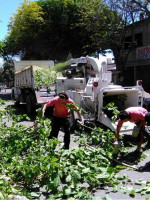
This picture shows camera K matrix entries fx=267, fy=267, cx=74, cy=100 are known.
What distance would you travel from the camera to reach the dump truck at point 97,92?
7.92 meters

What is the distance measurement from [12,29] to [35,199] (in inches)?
1151

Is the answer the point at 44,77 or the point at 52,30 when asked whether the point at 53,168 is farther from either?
the point at 52,30

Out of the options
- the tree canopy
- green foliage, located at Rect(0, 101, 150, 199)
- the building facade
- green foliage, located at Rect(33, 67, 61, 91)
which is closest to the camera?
green foliage, located at Rect(0, 101, 150, 199)

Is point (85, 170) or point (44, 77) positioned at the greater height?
point (44, 77)

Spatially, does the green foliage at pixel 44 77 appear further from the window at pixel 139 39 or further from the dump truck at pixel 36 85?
the window at pixel 139 39

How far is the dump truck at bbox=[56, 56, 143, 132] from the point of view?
7.92 m

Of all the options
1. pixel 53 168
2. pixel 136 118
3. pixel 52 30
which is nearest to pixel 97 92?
pixel 136 118

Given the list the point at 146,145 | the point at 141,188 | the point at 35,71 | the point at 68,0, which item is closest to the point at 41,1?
the point at 68,0

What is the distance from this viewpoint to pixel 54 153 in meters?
4.98

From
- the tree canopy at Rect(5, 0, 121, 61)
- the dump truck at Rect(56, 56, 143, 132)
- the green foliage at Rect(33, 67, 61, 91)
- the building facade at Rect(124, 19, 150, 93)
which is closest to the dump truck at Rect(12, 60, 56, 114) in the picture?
the green foliage at Rect(33, 67, 61, 91)

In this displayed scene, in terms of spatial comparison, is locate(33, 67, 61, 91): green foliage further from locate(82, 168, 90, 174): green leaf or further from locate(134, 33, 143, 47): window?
locate(134, 33, 143, 47): window

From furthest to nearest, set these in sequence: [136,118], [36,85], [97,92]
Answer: [36,85]
[97,92]
[136,118]

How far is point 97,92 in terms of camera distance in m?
8.05

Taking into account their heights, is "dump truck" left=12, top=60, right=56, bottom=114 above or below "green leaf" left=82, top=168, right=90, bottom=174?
above
